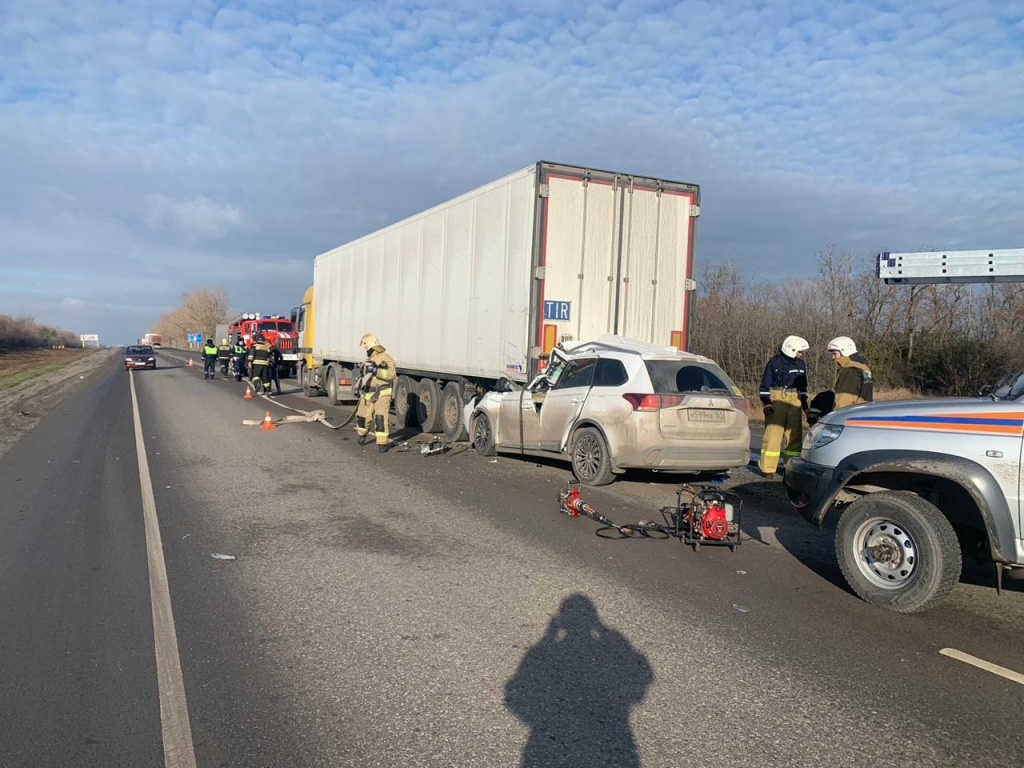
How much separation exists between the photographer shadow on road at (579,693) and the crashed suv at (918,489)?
1.87m

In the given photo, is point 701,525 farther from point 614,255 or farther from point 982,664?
point 614,255

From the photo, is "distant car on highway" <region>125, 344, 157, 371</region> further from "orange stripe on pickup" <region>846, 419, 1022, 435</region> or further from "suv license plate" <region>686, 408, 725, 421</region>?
"orange stripe on pickup" <region>846, 419, 1022, 435</region>

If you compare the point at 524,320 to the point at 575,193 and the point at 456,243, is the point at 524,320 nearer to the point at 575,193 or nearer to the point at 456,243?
the point at 575,193

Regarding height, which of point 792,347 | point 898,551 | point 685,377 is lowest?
point 898,551

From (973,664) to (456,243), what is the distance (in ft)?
33.8

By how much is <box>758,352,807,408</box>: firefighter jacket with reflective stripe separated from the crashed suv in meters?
3.96

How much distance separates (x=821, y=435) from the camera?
5.70 m

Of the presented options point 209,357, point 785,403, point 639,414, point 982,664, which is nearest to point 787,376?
point 785,403

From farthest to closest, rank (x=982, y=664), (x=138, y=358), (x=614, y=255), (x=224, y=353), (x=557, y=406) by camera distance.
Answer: (x=138, y=358) < (x=224, y=353) < (x=614, y=255) < (x=557, y=406) < (x=982, y=664)

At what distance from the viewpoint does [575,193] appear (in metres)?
10.9

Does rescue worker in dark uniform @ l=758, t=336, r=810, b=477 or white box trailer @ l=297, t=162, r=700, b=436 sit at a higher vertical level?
white box trailer @ l=297, t=162, r=700, b=436

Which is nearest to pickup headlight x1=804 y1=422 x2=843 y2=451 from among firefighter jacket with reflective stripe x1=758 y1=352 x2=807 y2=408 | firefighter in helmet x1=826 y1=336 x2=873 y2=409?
firefighter in helmet x1=826 y1=336 x2=873 y2=409

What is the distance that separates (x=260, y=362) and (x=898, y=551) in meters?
20.1

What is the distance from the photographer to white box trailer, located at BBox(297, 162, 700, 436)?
10.8 metres
